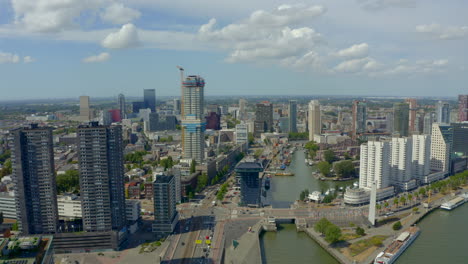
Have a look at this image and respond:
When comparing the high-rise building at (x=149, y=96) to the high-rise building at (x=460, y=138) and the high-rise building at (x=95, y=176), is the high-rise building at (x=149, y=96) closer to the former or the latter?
the high-rise building at (x=460, y=138)

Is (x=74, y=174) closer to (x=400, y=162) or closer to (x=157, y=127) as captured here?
(x=400, y=162)

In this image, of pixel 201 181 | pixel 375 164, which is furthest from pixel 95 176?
pixel 375 164

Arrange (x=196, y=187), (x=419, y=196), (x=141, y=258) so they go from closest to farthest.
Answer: (x=141, y=258), (x=419, y=196), (x=196, y=187)

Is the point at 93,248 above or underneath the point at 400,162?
underneath

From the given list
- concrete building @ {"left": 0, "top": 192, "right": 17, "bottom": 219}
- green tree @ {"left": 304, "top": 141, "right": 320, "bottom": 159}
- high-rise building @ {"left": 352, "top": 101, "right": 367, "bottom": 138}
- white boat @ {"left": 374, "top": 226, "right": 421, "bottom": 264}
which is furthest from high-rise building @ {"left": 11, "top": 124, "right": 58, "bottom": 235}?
high-rise building @ {"left": 352, "top": 101, "right": 367, "bottom": 138}

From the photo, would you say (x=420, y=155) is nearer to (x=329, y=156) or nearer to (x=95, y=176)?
(x=329, y=156)

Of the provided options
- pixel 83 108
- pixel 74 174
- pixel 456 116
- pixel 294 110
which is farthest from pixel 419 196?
pixel 83 108
